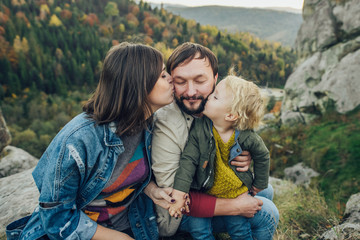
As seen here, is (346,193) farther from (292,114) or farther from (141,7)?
(141,7)

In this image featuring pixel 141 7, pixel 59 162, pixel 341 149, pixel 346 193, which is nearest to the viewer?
pixel 59 162

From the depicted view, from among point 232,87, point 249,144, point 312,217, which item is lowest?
point 312,217

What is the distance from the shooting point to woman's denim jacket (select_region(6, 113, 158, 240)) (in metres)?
1.50

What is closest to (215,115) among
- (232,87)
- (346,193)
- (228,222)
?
(232,87)

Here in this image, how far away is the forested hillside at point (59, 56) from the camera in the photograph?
38844 mm

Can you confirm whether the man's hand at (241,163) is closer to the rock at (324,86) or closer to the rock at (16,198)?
the rock at (16,198)

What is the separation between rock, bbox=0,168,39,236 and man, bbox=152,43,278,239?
1.69m

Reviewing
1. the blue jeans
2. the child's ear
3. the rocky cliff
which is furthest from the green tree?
the blue jeans

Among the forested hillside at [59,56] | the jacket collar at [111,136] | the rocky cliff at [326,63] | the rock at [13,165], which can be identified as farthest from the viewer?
the forested hillside at [59,56]

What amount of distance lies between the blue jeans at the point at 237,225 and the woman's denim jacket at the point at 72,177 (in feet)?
3.00

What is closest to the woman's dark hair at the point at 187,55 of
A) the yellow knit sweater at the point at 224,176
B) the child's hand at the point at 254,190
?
the yellow knit sweater at the point at 224,176

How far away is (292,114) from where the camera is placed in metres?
12.0

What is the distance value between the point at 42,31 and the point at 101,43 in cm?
1262

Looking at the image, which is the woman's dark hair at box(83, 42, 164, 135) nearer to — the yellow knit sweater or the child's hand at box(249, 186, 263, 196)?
the yellow knit sweater
